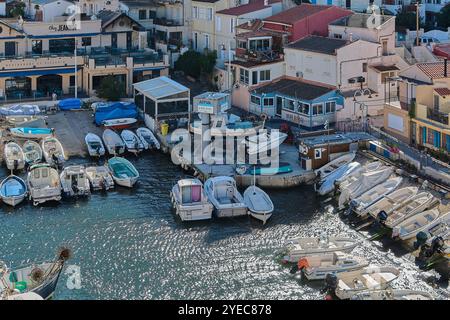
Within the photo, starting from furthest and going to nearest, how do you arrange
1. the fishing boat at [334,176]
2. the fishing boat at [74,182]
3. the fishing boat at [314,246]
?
1. the fishing boat at [334,176]
2. the fishing boat at [74,182]
3. the fishing boat at [314,246]

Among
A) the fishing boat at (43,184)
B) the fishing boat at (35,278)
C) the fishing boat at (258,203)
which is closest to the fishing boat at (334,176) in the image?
the fishing boat at (258,203)

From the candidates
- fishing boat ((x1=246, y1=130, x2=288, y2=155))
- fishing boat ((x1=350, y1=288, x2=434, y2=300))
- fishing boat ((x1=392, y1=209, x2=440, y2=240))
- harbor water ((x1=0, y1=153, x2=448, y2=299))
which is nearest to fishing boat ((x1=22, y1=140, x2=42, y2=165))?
harbor water ((x1=0, y1=153, x2=448, y2=299))

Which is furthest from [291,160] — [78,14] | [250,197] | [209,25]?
[78,14]

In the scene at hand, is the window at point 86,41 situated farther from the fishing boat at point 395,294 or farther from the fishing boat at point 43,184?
the fishing boat at point 395,294

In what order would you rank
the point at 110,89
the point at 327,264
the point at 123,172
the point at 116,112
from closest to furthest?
the point at 327,264, the point at 123,172, the point at 116,112, the point at 110,89

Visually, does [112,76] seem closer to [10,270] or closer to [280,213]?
[280,213]

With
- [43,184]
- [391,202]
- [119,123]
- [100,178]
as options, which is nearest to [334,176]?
[391,202]

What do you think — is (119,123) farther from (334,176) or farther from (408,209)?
(408,209)
